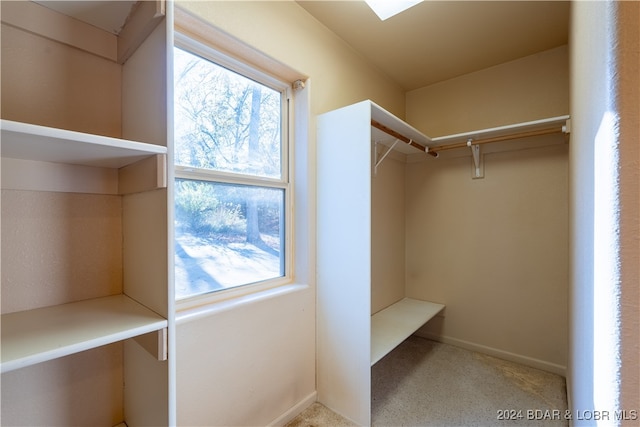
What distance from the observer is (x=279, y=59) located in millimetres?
1633

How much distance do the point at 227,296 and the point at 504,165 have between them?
247 centimetres

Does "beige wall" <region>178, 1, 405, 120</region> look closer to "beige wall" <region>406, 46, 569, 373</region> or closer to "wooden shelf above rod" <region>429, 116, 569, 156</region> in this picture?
"wooden shelf above rod" <region>429, 116, 569, 156</region>

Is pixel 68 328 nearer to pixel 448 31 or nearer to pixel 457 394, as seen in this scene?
pixel 457 394

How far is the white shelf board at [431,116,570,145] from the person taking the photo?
1.96 meters

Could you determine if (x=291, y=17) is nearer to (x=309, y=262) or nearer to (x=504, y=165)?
(x=309, y=262)

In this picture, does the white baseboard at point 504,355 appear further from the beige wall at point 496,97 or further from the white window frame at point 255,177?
the beige wall at point 496,97

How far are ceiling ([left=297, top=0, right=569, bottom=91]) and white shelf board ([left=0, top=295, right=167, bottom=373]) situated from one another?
6.38ft

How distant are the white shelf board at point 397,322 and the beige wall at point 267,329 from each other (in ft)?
1.52

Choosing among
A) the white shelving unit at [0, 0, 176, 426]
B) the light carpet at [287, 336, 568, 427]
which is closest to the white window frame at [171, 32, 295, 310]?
the white shelving unit at [0, 0, 176, 426]

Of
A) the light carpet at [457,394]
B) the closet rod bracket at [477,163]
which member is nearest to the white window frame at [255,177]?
the light carpet at [457,394]

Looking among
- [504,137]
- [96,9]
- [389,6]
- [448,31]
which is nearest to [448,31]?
[448,31]

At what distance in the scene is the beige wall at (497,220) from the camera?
2.22 meters

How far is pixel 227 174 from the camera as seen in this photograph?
1.49 m

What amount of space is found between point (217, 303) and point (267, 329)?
339mm
